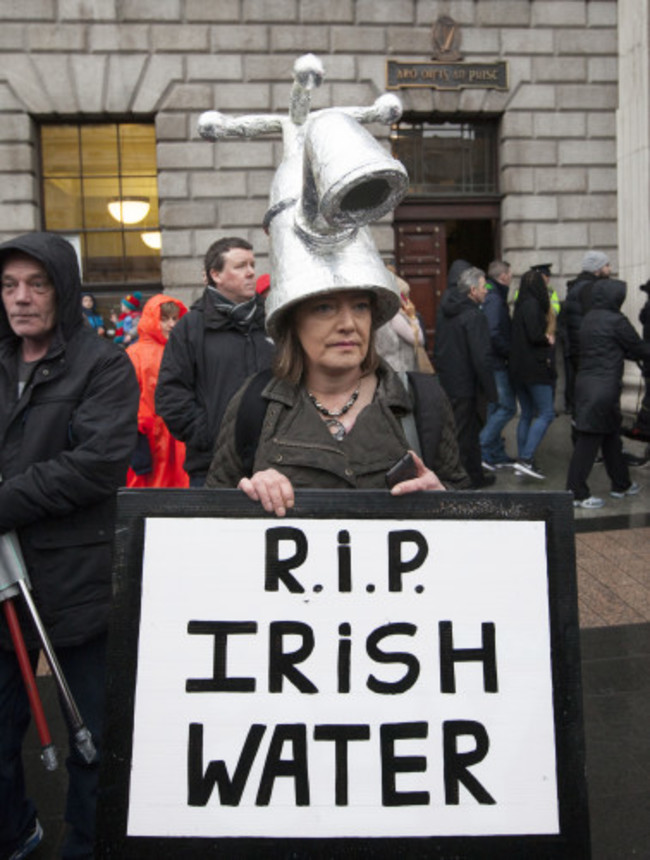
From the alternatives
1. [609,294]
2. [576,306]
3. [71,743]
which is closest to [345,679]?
[71,743]

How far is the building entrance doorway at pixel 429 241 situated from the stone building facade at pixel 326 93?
16.1 inches

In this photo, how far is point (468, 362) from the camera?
822cm

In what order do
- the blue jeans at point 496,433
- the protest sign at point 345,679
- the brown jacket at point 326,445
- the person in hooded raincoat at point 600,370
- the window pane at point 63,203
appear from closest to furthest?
the protest sign at point 345,679 < the brown jacket at point 326,445 < the person in hooded raincoat at point 600,370 < the blue jeans at point 496,433 < the window pane at point 63,203

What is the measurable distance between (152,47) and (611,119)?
622cm

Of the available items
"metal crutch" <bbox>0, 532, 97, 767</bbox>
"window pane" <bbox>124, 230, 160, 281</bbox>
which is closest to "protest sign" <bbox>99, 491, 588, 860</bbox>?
"metal crutch" <bbox>0, 532, 97, 767</bbox>

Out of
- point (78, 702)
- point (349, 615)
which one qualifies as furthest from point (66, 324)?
point (349, 615)

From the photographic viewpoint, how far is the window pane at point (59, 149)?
11805 mm

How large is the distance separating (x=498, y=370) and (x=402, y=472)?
27.3ft

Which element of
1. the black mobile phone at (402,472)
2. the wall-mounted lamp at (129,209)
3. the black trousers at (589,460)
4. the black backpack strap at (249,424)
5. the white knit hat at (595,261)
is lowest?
the black trousers at (589,460)

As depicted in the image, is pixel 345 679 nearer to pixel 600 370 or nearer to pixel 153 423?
pixel 153 423

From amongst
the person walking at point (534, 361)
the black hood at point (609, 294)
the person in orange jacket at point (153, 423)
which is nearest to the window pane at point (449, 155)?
the person walking at point (534, 361)

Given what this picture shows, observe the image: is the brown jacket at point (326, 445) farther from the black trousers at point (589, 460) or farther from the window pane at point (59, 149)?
the window pane at point (59, 149)

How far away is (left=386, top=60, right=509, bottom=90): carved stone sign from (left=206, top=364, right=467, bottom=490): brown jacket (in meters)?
10.4

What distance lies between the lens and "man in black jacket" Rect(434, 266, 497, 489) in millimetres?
8156
